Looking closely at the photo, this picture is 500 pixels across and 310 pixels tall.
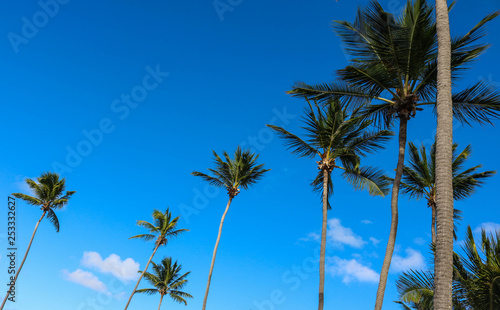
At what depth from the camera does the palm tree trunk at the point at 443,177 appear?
16.2 ft

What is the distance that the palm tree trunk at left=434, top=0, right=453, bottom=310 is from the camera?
493 centimetres

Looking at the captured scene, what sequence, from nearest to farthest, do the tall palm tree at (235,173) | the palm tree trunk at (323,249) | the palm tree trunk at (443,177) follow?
1. the palm tree trunk at (443,177)
2. the palm tree trunk at (323,249)
3. the tall palm tree at (235,173)

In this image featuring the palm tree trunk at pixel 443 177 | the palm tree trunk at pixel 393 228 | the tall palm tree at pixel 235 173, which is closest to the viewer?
the palm tree trunk at pixel 443 177

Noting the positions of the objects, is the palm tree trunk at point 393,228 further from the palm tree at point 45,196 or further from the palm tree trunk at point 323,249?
the palm tree at point 45,196

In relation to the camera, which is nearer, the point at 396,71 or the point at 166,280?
the point at 396,71

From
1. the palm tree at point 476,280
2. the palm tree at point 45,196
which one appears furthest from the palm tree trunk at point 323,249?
the palm tree at point 45,196

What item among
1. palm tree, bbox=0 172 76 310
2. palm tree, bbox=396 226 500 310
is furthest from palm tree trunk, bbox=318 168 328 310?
palm tree, bbox=0 172 76 310

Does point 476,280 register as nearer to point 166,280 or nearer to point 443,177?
point 443,177

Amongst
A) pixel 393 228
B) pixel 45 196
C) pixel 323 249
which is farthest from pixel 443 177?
pixel 45 196

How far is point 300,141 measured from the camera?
47.1ft

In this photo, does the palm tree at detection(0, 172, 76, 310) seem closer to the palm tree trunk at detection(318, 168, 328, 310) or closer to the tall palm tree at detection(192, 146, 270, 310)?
the tall palm tree at detection(192, 146, 270, 310)

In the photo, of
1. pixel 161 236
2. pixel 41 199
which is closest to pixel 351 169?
pixel 161 236

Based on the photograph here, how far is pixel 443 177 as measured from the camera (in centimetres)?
555

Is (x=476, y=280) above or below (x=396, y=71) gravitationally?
below
